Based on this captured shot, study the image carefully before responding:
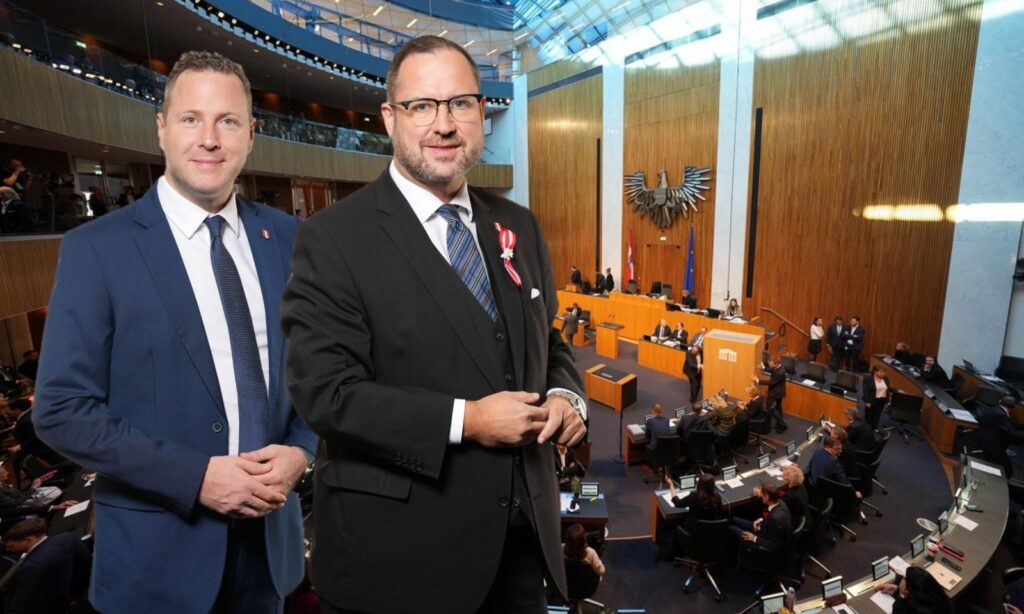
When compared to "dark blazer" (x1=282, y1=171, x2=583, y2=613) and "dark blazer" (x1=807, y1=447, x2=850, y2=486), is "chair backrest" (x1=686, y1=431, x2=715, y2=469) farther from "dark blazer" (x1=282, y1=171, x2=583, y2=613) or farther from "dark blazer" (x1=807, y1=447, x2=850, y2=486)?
"dark blazer" (x1=282, y1=171, x2=583, y2=613)

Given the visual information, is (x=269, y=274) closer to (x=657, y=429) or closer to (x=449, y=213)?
(x=449, y=213)

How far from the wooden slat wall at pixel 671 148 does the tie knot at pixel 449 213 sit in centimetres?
1304

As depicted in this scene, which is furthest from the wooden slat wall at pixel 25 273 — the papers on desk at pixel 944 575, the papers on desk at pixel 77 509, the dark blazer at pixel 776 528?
the papers on desk at pixel 944 575

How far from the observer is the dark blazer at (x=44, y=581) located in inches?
127

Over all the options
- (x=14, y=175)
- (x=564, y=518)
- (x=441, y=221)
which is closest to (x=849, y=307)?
(x=564, y=518)

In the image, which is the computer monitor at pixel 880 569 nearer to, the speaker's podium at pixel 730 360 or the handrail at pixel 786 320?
the speaker's podium at pixel 730 360

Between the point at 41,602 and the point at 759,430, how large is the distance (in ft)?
27.4

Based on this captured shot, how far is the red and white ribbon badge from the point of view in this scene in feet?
4.14

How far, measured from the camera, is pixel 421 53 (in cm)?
120

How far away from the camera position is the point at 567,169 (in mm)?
17125

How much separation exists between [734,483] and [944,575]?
1.97 meters

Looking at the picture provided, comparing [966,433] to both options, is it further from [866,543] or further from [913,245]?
[913,245]

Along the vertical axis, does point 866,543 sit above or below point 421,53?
below

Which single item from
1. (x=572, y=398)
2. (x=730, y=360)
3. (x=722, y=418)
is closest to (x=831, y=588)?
(x=722, y=418)
